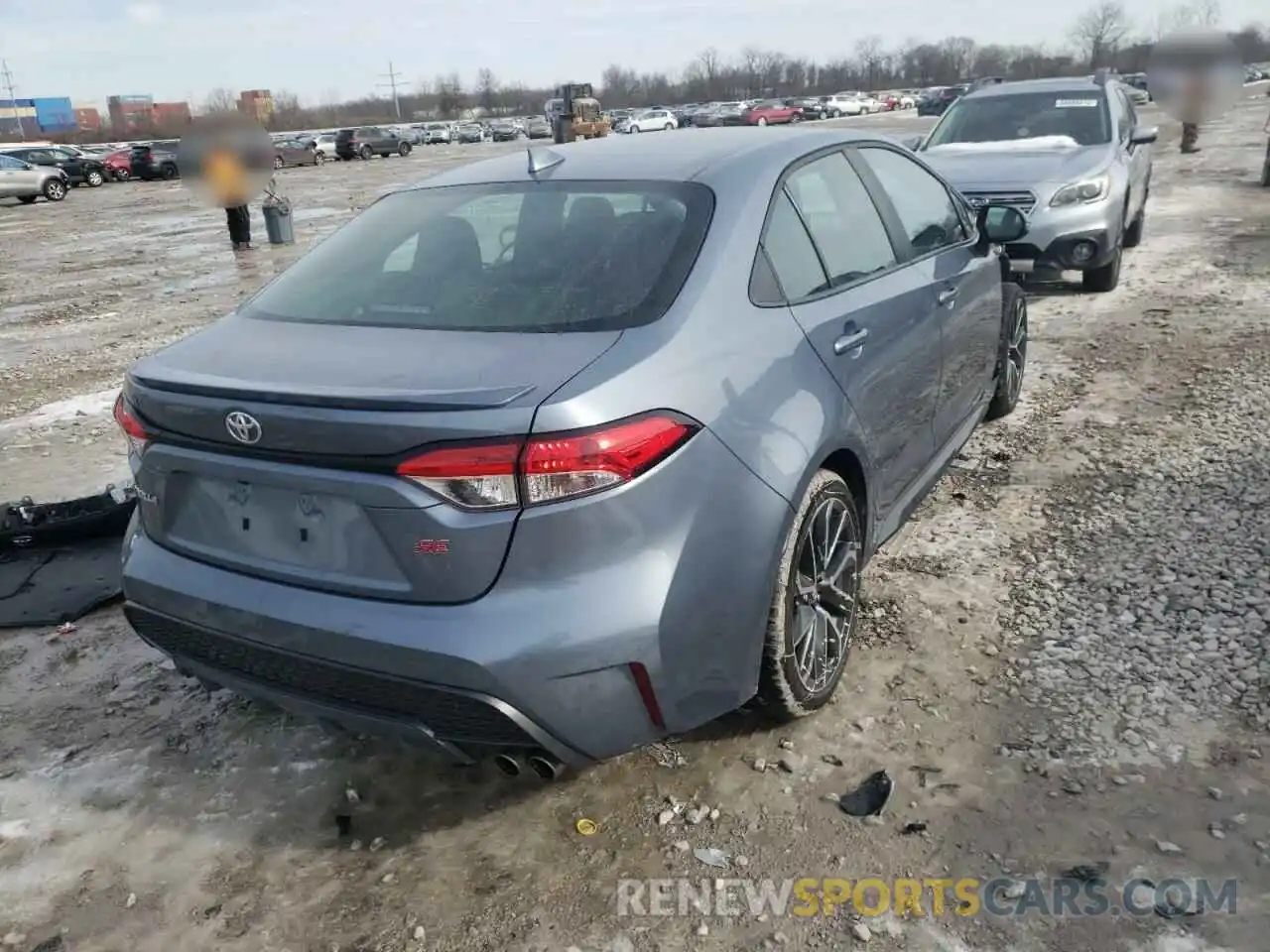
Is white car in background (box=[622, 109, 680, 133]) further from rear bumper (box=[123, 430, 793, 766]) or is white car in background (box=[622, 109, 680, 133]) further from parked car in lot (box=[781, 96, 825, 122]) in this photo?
rear bumper (box=[123, 430, 793, 766])

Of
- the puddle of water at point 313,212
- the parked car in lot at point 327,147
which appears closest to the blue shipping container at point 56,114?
the parked car in lot at point 327,147

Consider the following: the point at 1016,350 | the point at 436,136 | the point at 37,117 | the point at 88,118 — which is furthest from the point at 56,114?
the point at 1016,350

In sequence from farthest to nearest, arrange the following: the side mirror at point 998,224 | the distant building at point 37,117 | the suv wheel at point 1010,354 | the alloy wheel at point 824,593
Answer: the distant building at point 37,117 < the suv wheel at point 1010,354 < the side mirror at point 998,224 < the alloy wheel at point 824,593

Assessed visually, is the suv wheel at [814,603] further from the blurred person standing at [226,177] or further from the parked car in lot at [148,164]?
the parked car in lot at [148,164]

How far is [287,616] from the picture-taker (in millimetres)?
2398

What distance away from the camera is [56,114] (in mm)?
84250

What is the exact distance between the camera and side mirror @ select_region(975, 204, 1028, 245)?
183 inches

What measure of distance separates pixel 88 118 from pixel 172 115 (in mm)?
73326

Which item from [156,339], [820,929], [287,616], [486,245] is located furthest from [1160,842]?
[156,339]

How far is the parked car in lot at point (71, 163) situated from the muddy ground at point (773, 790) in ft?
119

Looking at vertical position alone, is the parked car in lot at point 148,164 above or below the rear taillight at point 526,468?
above

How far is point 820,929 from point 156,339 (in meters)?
8.91

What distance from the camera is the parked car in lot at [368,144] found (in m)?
46.8

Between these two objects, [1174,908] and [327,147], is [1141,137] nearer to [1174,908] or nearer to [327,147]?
[1174,908]
